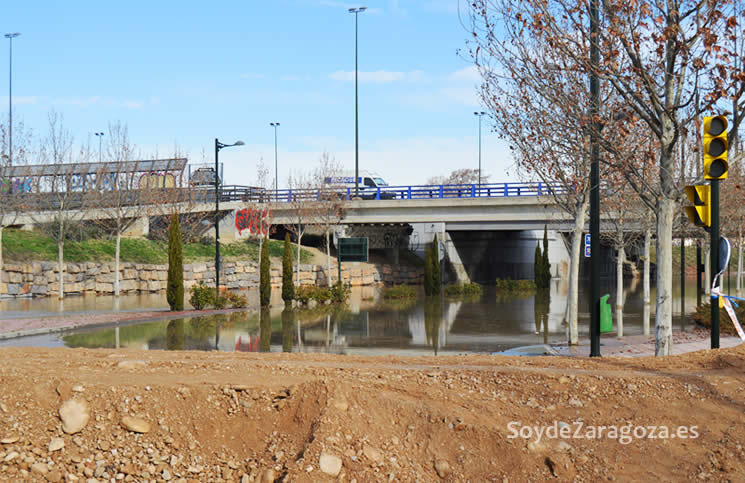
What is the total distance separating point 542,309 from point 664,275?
1860cm

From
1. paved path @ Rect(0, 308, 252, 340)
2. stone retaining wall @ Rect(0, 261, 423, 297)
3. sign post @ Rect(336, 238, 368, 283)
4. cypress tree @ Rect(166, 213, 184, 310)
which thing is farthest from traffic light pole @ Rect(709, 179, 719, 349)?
stone retaining wall @ Rect(0, 261, 423, 297)

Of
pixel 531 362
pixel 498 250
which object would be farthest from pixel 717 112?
pixel 498 250

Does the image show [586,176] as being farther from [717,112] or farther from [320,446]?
[320,446]

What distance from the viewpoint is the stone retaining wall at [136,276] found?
3105 centimetres

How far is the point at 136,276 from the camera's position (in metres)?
35.0

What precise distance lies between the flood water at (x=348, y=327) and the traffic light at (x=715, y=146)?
311 inches

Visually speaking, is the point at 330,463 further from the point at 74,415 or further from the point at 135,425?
the point at 74,415

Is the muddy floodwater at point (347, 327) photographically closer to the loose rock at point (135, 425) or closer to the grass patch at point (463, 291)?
the grass patch at point (463, 291)

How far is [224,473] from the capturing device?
5.96m

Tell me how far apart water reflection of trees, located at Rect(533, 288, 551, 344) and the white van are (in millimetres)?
11303

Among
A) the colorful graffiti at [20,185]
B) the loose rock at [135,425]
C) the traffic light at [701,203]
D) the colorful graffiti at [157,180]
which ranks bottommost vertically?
the loose rock at [135,425]

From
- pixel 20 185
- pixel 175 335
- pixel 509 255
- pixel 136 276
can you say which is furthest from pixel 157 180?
pixel 509 255

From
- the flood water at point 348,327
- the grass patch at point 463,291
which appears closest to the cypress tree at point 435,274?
the grass patch at point 463,291

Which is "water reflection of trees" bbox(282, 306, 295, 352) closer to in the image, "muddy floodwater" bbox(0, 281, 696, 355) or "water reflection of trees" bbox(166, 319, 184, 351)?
"muddy floodwater" bbox(0, 281, 696, 355)
